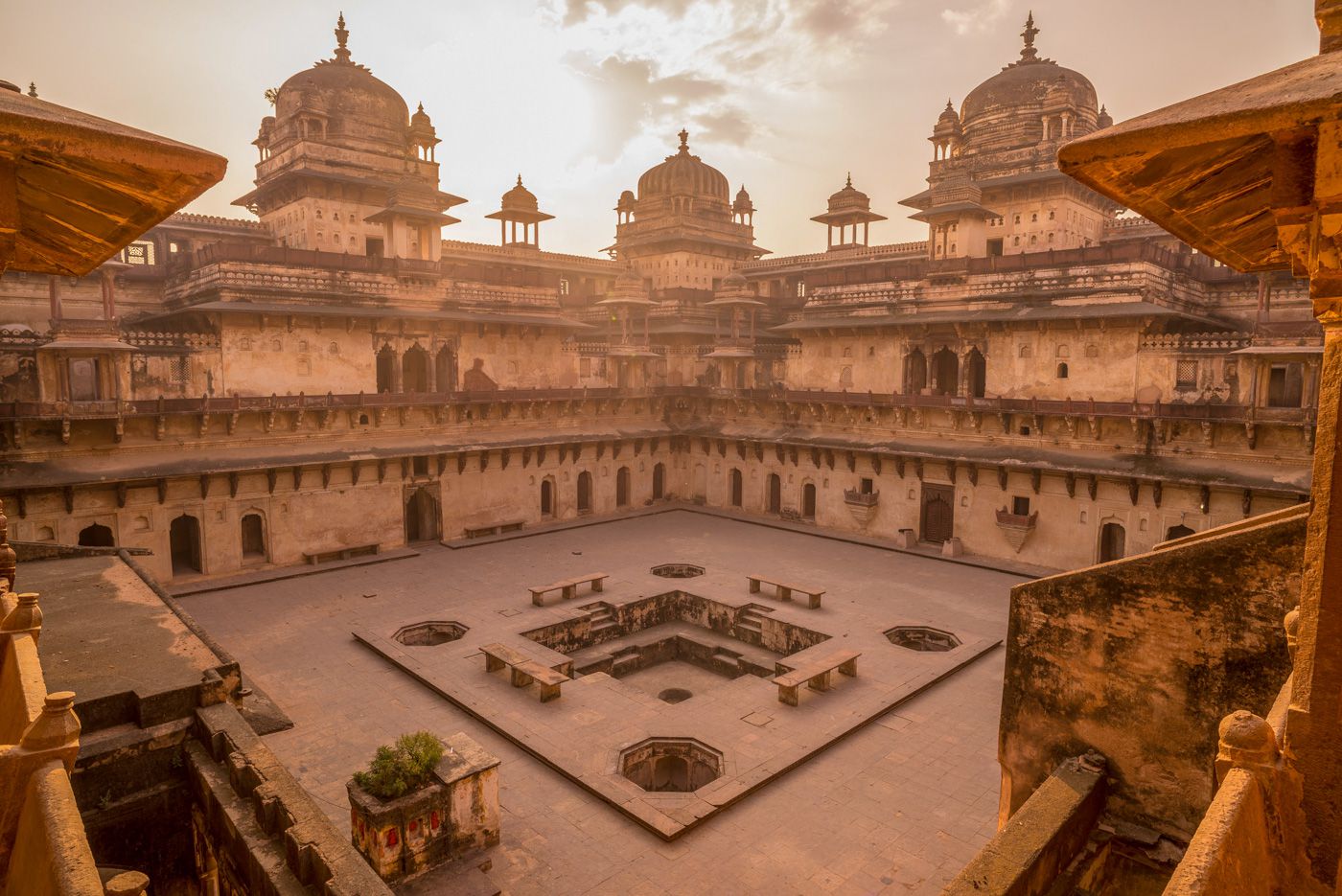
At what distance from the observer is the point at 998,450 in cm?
2362

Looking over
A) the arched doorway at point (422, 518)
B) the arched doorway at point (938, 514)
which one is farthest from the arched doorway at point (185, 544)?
the arched doorway at point (938, 514)

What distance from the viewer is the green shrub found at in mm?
9195

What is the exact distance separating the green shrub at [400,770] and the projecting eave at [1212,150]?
9368 millimetres

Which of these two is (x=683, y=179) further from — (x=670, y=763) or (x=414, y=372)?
(x=670, y=763)

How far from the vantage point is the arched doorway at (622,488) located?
103ft

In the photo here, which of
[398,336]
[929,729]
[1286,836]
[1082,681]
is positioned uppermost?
[398,336]

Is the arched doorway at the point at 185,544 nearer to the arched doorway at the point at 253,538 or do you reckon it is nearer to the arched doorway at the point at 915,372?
the arched doorway at the point at 253,538

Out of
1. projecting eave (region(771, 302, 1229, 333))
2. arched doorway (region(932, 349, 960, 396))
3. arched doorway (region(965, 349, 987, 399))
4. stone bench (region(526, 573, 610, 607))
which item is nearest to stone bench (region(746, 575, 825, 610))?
stone bench (region(526, 573, 610, 607))

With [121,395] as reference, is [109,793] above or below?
below

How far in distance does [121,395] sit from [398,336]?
8.80 m

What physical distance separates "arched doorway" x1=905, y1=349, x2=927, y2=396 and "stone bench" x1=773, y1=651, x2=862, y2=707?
48.6 feet

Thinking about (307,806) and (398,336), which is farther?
(398,336)

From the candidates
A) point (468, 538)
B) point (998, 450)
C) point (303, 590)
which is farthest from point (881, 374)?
point (303, 590)

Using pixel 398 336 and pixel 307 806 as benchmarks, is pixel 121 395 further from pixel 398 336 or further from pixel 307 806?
pixel 307 806
